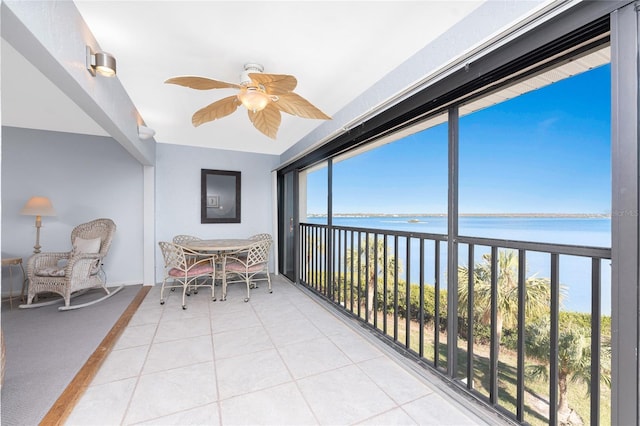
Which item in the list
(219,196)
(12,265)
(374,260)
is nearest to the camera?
(374,260)

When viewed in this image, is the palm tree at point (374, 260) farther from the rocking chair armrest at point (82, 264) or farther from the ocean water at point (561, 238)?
the rocking chair armrest at point (82, 264)

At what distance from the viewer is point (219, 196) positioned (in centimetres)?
491

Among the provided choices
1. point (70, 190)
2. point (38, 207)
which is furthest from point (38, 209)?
point (70, 190)

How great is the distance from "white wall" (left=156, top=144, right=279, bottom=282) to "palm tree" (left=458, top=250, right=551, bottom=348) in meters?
3.93

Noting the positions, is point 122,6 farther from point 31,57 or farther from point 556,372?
point 556,372

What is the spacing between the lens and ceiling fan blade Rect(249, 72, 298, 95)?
5.53 feet

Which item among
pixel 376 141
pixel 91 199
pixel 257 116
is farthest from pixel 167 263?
pixel 376 141

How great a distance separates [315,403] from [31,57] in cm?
239

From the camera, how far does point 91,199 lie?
4.14 m

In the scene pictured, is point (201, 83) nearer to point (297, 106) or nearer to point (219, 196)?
point (297, 106)

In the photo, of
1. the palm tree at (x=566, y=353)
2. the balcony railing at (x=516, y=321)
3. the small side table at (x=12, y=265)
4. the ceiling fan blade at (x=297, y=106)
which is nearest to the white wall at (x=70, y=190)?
the small side table at (x=12, y=265)

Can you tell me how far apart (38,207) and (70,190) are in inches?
21.9

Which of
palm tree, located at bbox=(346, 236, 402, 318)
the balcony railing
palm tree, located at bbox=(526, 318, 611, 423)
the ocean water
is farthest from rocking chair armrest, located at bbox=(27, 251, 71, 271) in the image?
palm tree, located at bbox=(526, 318, 611, 423)

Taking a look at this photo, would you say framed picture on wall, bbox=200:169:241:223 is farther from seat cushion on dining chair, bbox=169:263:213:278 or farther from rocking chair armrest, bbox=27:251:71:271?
rocking chair armrest, bbox=27:251:71:271
